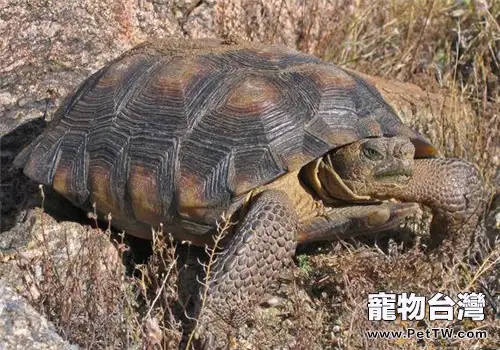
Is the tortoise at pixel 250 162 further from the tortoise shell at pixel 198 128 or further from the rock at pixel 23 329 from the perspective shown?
the rock at pixel 23 329

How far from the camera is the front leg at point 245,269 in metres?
4.13

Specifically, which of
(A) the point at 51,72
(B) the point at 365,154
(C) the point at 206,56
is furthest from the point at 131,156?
(A) the point at 51,72

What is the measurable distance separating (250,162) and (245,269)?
0.54 meters

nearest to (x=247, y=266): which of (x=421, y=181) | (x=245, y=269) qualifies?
(x=245, y=269)

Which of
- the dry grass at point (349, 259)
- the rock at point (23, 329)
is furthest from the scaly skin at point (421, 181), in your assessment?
the rock at point (23, 329)

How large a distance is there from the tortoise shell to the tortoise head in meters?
0.08

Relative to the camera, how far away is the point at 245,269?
4180 mm

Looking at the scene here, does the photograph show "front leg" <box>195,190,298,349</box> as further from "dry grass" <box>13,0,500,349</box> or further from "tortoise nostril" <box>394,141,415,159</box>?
"tortoise nostril" <box>394,141,415,159</box>

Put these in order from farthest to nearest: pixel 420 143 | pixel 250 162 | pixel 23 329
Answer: pixel 420 143 → pixel 250 162 → pixel 23 329

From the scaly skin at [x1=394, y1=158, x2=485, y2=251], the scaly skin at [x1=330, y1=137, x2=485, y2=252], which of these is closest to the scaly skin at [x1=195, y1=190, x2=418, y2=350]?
the scaly skin at [x1=330, y1=137, x2=485, y2=252]

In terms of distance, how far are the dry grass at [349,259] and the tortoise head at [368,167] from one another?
1.13ft

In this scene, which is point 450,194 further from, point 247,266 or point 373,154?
point 247,266

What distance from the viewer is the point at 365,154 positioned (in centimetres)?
455

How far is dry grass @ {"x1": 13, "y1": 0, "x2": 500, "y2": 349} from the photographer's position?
164 inches
